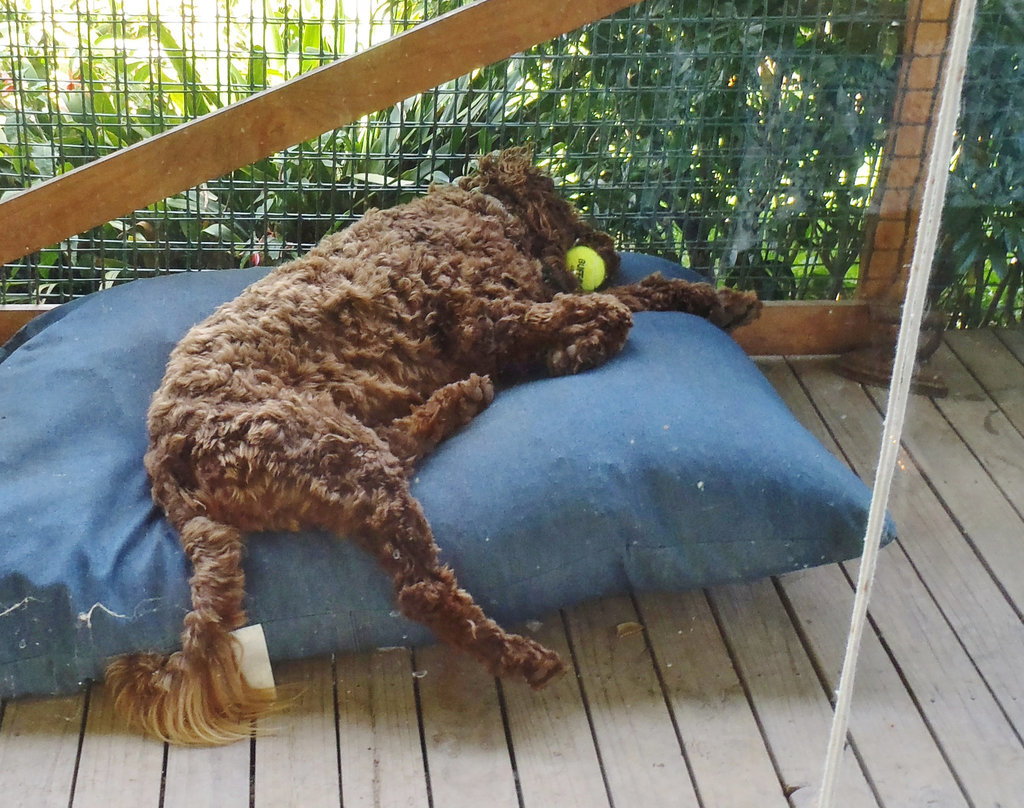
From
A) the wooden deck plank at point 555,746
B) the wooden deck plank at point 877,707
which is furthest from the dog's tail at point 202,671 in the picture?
the wooden deck plank at point 877,707

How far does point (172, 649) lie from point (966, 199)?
4.15 ft

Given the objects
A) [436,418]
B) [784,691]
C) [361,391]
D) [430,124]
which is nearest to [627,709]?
[784,691]

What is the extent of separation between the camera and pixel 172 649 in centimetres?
161

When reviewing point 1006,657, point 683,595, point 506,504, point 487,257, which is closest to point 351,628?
point 506,504

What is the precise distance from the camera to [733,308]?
2.27m

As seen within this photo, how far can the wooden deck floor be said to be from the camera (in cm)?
149

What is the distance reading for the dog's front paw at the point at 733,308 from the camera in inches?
89.0

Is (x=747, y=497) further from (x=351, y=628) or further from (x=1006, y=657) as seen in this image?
(x=351, y=628)

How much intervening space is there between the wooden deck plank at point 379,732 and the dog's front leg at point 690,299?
2.99 ft

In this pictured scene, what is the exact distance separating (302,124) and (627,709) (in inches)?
45.8

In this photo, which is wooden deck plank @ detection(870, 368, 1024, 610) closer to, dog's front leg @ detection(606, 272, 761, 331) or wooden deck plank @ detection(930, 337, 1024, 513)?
wooden deck plank @ detection(930, 337, 1024, 513)

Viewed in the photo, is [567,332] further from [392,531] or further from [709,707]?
[709,707]

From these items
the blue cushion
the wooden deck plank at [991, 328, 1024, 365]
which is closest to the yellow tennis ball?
the blue cushion

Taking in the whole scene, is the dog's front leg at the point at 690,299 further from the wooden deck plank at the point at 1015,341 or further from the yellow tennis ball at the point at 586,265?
the wooden deck plank at the point at 1015,341
